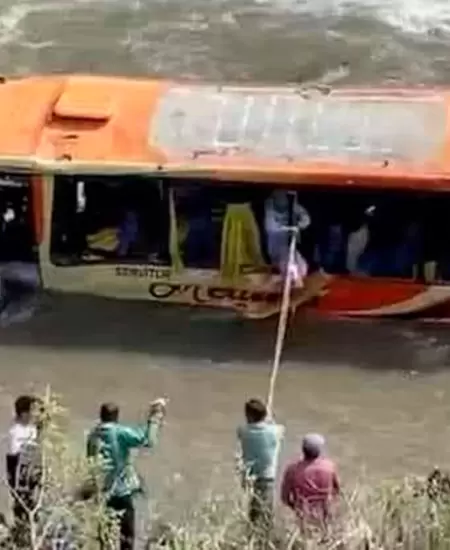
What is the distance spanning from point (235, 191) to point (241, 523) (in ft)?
19.7

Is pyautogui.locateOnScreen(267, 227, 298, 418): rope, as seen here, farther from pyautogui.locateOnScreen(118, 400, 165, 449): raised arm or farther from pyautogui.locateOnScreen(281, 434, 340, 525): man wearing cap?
pyautogui.locateOnScreen(281, 434, 340, 525): man wearing cap

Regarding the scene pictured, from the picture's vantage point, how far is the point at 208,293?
17219 mm

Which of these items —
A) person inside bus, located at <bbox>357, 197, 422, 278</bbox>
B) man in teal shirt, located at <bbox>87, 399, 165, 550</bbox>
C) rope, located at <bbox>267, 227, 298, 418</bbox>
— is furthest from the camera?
person inside bus, located at <bbox>357, 197, 422, 278</bbox>

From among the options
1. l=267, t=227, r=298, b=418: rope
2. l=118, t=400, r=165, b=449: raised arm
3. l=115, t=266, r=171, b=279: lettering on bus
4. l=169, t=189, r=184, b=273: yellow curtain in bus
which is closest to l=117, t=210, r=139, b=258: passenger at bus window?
l=115, t=266, r=171, b=279: lettering on bus

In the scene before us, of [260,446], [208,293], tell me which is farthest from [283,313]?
[260,446]

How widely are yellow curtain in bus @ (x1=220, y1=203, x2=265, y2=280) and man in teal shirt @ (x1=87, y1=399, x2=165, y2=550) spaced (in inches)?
166

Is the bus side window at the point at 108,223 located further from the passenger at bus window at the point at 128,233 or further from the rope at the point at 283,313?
the rope at the point at 283,313

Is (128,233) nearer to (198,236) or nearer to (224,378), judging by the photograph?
(198,236)

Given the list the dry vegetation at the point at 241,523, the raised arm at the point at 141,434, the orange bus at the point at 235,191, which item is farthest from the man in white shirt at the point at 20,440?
the orange bus at the point at 235,191

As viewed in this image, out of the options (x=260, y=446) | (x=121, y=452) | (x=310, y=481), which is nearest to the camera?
(x=310, y=481)

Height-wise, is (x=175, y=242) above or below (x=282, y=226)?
below

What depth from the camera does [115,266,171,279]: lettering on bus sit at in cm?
1719

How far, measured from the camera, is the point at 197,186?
55.4ft

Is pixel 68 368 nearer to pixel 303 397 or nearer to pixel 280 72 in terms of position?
pixel 303 397
